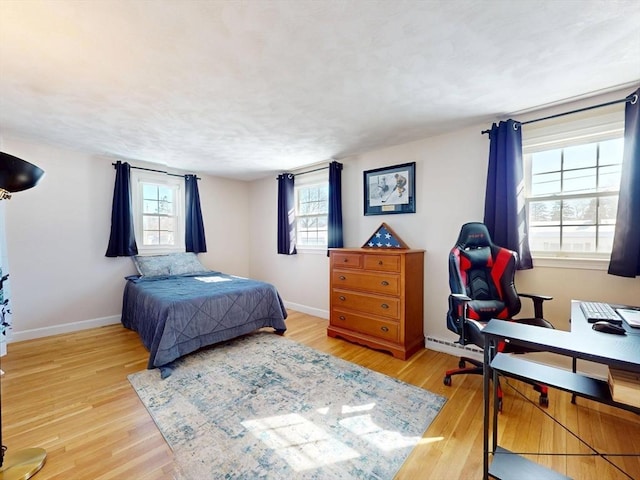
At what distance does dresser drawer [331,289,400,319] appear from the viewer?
277 cm

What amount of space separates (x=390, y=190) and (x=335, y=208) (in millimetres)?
803

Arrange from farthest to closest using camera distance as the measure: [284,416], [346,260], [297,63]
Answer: [346,260] → [284,416] → [297,63]

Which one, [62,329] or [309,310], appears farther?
[309,310]

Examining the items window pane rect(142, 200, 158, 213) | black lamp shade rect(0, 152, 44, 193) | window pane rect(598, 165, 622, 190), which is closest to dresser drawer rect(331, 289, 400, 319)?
window pane rect(598, 165, 622, 190)

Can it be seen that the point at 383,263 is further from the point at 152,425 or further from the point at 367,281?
the point at 152,425

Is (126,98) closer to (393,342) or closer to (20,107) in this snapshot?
(20,107)

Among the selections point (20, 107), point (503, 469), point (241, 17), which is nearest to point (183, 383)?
point (503, 469)

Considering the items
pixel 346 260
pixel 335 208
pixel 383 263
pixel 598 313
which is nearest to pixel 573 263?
pixel 598 313

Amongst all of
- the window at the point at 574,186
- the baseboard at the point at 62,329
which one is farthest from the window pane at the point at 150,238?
the window at the point at 574,186

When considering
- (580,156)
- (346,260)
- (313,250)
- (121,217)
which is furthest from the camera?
(313,250)

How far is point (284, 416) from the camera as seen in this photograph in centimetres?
181

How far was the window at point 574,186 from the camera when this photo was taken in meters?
2.12

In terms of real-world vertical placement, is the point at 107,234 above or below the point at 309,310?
above

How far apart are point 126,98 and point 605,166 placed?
3950 millimetres
